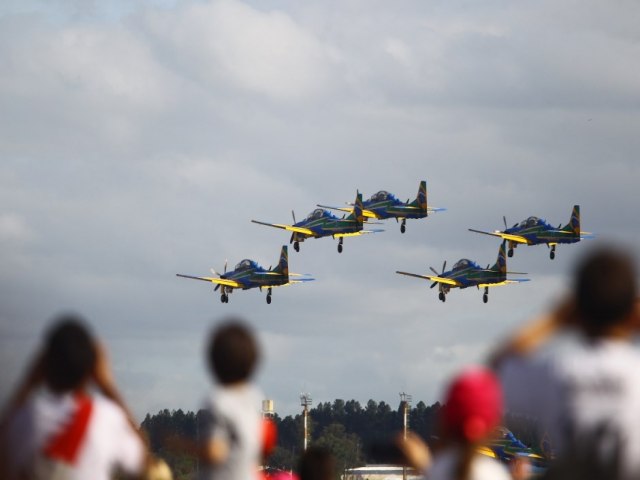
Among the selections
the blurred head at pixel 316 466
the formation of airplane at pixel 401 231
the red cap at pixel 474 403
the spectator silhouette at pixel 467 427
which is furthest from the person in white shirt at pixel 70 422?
the formation of airplane at pixel 401 231

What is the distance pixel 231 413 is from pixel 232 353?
469 millimetres

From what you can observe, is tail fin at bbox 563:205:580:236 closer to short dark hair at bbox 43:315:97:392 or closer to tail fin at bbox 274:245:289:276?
tail fin at bbox 274:245:289:276

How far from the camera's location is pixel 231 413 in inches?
391

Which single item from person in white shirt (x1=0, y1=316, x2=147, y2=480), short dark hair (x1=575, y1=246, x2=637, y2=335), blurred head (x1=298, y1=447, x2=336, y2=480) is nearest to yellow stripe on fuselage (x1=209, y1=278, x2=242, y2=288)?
blurred head (x1=298, y1=447, x2=336, y2=480)

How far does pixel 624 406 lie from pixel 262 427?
2.81 meters

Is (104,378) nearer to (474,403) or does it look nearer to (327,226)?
(474,403)

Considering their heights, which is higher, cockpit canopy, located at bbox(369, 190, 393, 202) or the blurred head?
cockpit canopy, located at bbox(369, 190, 393, 202)

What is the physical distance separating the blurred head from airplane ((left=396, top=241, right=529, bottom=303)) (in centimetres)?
10770

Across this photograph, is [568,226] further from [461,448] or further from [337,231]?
[461,448]

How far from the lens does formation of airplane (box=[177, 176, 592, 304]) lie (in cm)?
11538

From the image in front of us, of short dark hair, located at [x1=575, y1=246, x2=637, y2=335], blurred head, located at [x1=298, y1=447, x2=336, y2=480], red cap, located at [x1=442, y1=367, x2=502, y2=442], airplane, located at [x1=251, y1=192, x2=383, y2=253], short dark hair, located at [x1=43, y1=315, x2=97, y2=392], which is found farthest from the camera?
airplane, located at [x1=251, y1=192, x2=383, y2=253]

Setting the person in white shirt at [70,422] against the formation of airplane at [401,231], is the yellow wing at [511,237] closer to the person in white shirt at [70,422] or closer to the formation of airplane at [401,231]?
Result: the formation of airplane at [401,231]

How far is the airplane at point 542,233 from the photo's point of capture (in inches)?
4557

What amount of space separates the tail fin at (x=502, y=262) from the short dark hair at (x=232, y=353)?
11158 centimetres
